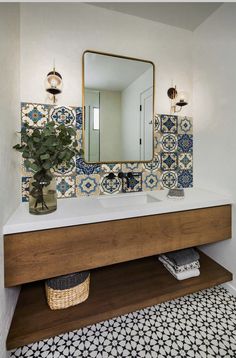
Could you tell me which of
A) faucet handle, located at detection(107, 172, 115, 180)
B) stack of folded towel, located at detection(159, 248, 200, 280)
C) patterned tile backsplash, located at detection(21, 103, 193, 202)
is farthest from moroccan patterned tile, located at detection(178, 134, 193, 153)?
stack of folded towel, located at detection(159, 248, 200, 280)

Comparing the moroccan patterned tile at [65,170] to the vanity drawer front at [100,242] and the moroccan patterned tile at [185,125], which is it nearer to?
the vanity drawer front at [100,242]

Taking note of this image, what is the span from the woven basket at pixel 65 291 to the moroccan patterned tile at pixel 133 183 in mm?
781

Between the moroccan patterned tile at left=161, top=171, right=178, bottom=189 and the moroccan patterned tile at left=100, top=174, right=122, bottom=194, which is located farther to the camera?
the moroccan patterned tile at left=161, top=171, right=178, bottom=189

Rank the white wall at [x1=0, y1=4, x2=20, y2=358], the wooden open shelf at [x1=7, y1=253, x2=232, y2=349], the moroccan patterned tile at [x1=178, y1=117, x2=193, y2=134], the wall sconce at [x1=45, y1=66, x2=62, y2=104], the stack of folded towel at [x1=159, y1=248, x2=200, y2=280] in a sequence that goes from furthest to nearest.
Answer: the moroccan patterned tile at [x1=178, y1=117, x2=193, y2=134] → the stack of folded towel at [x1=159, y1=248, x2=200, y2=280] → the wall sconce at [x1=45, y1=66, x2=62, y2=104] → the wooden open shelf at [x1=7, y1=253, x2=232, y2=349] → the white wall at [x1=0, y1=4, x2=20, y2=358]

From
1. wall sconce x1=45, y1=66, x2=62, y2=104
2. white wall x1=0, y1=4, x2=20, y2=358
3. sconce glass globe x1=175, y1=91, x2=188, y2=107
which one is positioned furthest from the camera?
sconce glass globe x1=175, y1=91, x2=188, y2=107

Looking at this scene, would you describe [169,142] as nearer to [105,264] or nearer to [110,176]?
[110,176]

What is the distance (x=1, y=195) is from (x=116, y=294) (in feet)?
3.30

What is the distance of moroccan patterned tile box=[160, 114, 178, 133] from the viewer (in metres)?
1.85

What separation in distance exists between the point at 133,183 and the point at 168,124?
66cm

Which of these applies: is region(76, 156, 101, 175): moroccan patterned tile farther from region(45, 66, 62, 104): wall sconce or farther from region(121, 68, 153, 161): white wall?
region(45, 66, 62, 104): wall sconce

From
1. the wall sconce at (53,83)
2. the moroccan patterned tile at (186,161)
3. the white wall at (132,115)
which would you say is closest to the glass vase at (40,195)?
the wall sconce at (53,83)

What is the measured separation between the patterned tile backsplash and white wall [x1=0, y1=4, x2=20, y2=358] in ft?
0.61

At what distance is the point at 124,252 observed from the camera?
1.26 metres

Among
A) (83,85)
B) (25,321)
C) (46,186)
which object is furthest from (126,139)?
(25,321)
